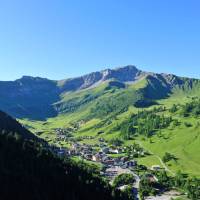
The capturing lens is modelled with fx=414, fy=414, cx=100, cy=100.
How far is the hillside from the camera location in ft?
413

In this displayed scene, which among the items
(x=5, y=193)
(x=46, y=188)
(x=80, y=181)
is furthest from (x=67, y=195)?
(x=5, y=193)

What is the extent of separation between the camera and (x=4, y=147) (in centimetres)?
15212

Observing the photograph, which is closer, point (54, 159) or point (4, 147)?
point (4, 147)

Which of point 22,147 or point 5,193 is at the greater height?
point 22,147

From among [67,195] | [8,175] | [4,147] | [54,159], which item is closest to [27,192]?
[8,175]

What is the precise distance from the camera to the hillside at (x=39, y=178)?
12600 centimetres

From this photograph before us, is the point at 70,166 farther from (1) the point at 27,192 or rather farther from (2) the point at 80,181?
(1) the point at 27,192

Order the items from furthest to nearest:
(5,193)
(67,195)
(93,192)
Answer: (93,192), (67,195), (5,193)

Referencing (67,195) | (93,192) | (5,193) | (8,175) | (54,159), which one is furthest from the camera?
(54,159)

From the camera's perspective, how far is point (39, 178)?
143m

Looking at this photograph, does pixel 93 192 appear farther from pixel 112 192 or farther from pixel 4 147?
pixel 4 147

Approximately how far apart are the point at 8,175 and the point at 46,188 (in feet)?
48.6

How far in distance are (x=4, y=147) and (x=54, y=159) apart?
25.1 m

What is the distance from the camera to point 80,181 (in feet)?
508
